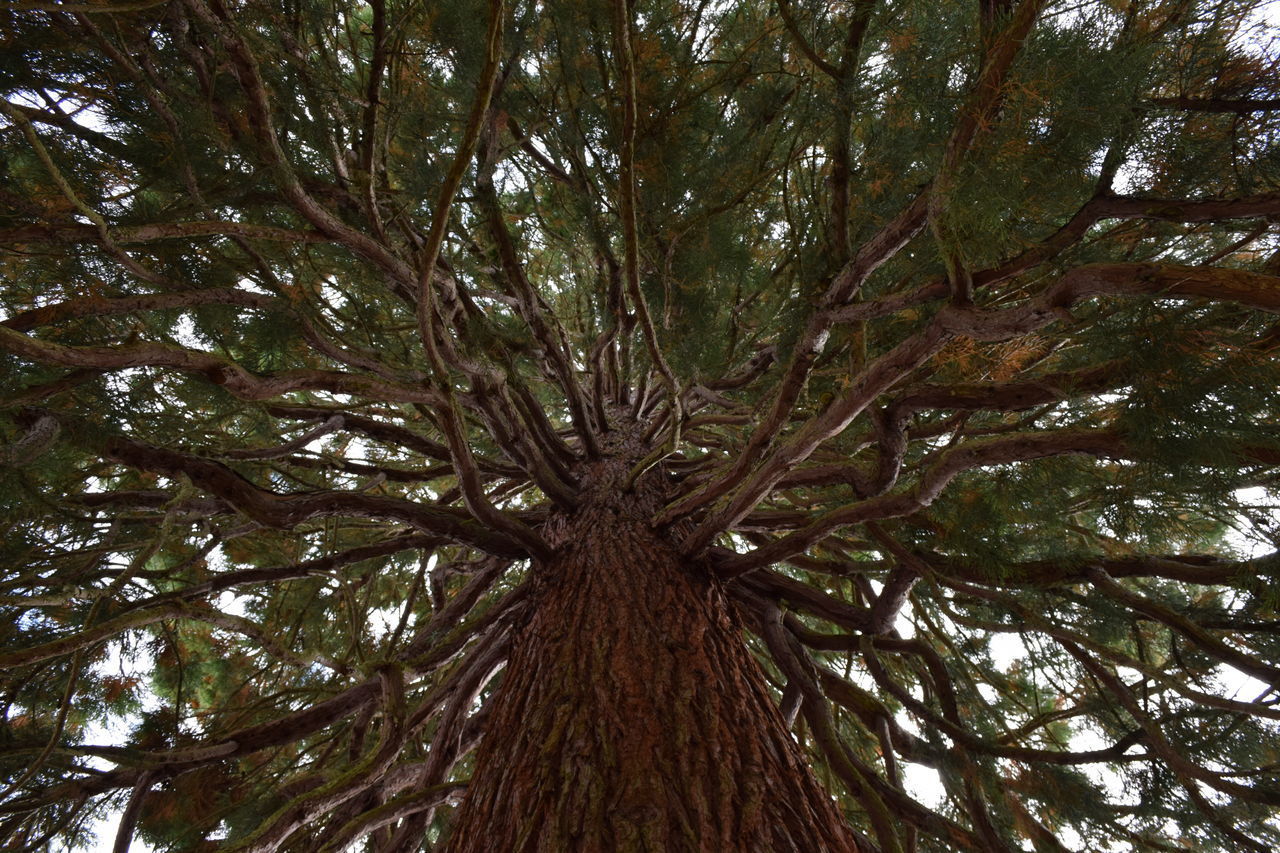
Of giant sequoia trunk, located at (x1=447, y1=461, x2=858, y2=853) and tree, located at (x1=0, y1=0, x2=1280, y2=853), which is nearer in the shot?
giant sequoia trunk, located at (x1=447, y1=461, x2=858, y2=853)

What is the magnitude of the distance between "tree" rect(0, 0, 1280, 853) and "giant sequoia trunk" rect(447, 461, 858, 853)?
0.01 metres

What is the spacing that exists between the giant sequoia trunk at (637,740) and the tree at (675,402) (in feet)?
0.04

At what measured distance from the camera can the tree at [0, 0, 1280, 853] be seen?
4.15 feet

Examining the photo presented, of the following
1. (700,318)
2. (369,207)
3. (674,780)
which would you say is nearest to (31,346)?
(369,207)

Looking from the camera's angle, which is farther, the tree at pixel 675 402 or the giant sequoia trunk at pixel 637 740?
the tree at pixel 675 402

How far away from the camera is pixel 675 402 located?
1.85 metres

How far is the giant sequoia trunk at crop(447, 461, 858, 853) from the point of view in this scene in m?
1.13

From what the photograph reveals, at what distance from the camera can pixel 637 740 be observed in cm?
131

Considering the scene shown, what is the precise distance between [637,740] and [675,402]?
0.92 metres

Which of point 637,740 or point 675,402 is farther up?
point 675,402

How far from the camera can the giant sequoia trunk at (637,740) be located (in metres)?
1.13

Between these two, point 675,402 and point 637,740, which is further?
point 675,402

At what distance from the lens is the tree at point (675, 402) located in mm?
1266

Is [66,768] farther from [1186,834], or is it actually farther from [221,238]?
[1186,834]
